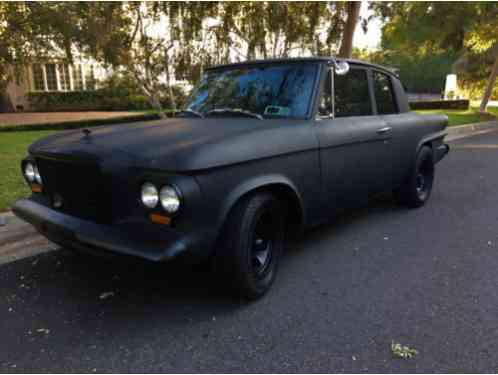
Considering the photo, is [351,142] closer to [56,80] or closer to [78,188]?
[78,188]

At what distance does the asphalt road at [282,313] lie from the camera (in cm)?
226

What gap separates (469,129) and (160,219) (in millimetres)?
14228

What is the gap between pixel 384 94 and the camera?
173 inches

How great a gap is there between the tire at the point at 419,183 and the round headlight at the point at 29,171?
3.86m

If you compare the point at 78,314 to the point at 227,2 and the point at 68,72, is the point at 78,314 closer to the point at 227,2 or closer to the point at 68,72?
the point at 227,2

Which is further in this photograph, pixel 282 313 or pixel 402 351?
pixel 282 313

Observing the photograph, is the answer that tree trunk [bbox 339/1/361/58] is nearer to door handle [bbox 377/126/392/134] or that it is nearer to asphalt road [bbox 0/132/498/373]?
door handle [bbox 377/126/392/134]

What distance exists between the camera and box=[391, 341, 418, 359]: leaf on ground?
2285 millimetres

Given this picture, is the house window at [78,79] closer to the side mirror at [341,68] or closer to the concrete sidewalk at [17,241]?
the concrete sidewalk at [17,241]

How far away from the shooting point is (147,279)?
3225mm

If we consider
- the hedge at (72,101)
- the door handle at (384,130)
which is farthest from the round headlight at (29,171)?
the hedge at (72,101)

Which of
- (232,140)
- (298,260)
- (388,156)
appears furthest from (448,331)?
(388,156)

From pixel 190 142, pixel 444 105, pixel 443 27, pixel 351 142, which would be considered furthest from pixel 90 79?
pixel 190 142

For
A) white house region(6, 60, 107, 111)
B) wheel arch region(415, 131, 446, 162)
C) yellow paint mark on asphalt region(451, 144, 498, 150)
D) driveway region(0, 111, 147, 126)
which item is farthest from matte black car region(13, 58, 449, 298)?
white house region(6, 60, 107, 111)
